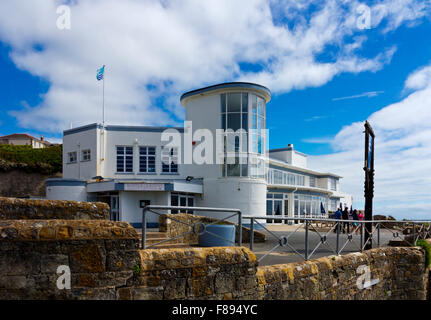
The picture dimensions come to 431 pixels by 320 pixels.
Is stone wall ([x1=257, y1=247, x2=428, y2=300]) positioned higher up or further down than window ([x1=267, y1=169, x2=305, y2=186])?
further down

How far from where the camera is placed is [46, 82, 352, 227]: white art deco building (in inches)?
976

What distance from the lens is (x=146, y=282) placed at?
4645 millimetres

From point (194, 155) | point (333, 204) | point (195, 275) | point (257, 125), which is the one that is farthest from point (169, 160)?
point (333, 204)

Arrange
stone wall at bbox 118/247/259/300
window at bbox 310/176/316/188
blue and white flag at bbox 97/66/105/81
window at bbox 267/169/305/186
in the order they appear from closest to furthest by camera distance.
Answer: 1. stone wall at bbox 118/247/259/300
2. blue and white flag at bbox 97/66/105/81
3. window at bbox 267/169/305/186
4. window at bbox 310/176/316/188

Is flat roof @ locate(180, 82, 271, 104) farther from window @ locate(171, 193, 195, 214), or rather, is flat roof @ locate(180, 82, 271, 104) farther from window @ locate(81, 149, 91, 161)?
window @ locate(81, 149, 91, 161)

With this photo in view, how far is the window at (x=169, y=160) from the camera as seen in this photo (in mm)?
26047

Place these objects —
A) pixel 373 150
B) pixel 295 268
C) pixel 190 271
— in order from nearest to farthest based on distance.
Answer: pixel 190 271 → pixel 295 268 → pixel 373 150

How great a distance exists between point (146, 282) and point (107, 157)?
21799mm

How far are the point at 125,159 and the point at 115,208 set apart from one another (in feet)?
12.7

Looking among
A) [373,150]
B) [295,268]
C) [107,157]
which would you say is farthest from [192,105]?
[295,268]

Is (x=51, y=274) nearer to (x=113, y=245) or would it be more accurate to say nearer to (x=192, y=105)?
(x=113, y=245)

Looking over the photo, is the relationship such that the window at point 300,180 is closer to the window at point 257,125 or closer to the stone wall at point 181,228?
the window at point 257,125

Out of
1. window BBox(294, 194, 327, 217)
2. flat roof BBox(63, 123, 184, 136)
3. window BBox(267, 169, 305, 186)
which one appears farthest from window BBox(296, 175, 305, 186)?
flat roof BBox(63, 123, 184, 136)

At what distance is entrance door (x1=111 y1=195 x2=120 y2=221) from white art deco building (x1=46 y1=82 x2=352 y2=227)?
0.07m
